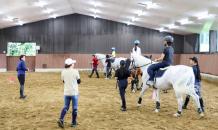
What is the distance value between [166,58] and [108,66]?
8674 millimetres

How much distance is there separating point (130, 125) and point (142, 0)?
30.2 feet

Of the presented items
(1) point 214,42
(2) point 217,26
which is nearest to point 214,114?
(2) point 217,26

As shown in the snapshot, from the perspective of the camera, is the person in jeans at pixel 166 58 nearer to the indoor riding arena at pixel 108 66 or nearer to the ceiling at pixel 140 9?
the indoor riding arena at pixel 108 66

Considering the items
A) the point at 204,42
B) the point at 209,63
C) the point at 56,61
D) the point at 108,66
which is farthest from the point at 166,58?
the point at 56,61

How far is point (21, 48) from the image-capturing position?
21609 millimetres

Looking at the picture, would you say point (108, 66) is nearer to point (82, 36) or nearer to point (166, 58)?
point (82, 36)

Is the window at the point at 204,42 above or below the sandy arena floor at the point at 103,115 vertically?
above

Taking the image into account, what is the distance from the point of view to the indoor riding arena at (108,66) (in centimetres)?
502

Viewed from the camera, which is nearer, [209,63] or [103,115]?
[103,115]

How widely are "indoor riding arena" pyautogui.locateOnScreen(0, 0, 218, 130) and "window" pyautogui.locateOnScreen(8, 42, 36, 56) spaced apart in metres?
0.10

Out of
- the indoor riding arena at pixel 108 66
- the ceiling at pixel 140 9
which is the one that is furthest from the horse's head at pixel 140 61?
the ceiling at pixel 140 9

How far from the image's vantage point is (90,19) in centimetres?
2144

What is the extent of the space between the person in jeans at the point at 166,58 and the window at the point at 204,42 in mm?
12743

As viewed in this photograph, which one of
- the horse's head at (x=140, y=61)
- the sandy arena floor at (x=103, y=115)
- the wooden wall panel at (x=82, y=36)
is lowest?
the sandy arena floor at (x=103, y=115)
